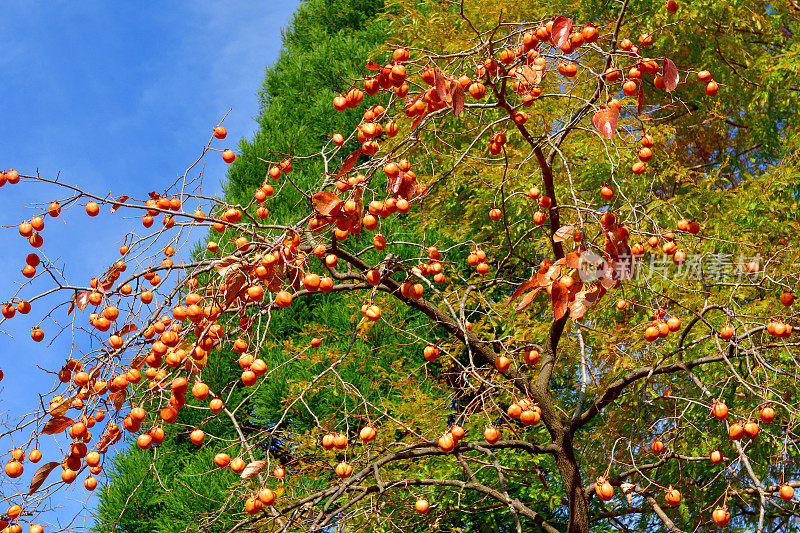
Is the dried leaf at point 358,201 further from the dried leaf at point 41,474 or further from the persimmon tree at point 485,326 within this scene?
the dried leaf at point 41,474

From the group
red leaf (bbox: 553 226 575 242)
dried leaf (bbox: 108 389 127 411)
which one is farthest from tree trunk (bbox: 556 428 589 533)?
dried leaf (bbox: 108 389 127 411)

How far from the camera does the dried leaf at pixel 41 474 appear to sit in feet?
7.43

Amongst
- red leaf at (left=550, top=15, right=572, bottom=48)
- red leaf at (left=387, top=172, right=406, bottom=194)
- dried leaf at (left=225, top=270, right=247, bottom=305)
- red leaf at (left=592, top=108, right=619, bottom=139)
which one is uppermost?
dried leaf at (left=225, top=270, right=247, bottom=305)

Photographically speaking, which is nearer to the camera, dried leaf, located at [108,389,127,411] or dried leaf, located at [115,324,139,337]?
dried leaf, located at [108,389,127,411]

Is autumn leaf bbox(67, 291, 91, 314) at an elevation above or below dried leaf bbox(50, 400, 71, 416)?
above

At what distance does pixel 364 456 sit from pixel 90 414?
1.53 metres

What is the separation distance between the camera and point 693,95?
23.3 ft

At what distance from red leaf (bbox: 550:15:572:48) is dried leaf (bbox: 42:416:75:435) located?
7.40ft

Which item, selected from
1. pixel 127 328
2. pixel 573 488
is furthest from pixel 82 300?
pixel 573 488

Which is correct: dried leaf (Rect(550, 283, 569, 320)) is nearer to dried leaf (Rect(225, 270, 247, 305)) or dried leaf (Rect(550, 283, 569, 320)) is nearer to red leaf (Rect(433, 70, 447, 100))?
red leaf (Rect(433, 70, 447, 100))

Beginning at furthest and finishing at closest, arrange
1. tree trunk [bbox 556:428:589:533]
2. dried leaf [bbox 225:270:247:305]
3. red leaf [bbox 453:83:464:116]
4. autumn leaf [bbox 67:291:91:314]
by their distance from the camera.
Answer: tree trunk [bbox 556:428:589:533] < autumn leaf [bbox 67:291:91:314] < red leaf [bbox 453:83:464:116] < dried leaf [bbox 225:270:247:305]

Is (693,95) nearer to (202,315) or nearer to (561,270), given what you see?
(561,270)

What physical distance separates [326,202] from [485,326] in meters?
4.52

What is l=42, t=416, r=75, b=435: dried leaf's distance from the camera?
2.30m
